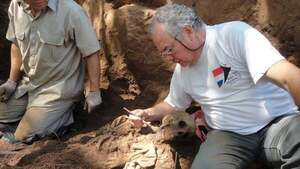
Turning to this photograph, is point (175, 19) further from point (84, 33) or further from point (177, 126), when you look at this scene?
point (84, 33)

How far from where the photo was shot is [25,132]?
3.82 meters

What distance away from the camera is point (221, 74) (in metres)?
2.60

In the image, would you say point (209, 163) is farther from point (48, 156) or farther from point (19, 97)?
point (19, 97)

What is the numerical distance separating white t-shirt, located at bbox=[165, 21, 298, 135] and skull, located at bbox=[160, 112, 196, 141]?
234mm

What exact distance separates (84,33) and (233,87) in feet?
4.34

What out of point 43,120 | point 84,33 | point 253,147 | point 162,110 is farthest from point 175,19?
point 43,120

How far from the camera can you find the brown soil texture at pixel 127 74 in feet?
10.2

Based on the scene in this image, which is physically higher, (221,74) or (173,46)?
(173,46)

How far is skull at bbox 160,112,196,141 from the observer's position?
293 cm

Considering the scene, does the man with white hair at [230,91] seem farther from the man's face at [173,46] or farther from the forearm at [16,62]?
the forearm at [16,62]

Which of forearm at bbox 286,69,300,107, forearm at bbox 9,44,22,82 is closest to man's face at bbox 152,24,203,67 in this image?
forearm at bbox 286,69,300,107

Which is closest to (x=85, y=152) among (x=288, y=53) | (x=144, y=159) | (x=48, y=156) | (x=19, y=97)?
(x=48, y=156)

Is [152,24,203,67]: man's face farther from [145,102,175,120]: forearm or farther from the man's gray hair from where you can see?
[145,102,175,120]: forearm

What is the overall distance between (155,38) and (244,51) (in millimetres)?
434
